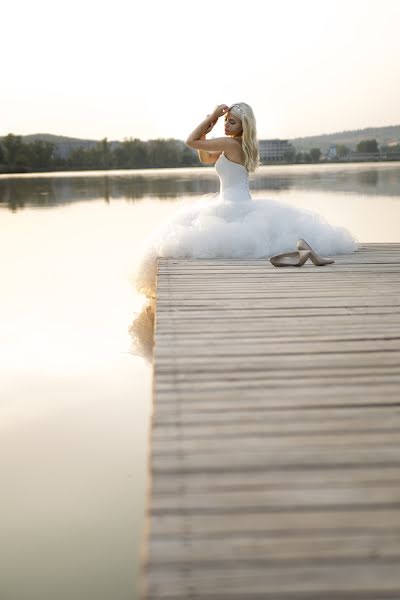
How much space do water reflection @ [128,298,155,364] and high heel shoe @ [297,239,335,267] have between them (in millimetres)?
1338

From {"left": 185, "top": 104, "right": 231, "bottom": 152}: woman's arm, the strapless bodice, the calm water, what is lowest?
the calm water

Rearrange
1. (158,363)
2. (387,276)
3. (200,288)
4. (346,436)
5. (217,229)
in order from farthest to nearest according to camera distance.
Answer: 1. (217,229)
2. (387,276)
3. (200,288)
4. (158,363)
5. (346,436)

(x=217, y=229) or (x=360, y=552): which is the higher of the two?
(x=217, y=229)

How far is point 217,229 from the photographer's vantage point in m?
5.53

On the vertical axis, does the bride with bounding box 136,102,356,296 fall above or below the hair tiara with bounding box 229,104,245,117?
below

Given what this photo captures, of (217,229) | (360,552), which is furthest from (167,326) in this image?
(217,229)

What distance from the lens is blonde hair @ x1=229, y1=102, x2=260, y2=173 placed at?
566cm

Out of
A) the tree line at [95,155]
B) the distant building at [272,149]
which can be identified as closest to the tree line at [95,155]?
the tree line at [95,155]

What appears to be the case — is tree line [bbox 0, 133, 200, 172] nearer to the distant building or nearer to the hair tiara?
the distant building

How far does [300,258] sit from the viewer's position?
5.00m

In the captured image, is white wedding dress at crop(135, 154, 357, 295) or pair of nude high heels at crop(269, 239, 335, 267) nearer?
pair of nude high heels at crop(269, 239, 335, 267)

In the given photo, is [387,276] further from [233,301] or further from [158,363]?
[158,363]

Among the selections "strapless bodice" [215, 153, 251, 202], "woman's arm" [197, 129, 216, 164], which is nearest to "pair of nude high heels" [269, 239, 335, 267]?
"strapless bodice" [215, 153, 251, 202]

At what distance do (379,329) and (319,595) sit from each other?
1.97 m
